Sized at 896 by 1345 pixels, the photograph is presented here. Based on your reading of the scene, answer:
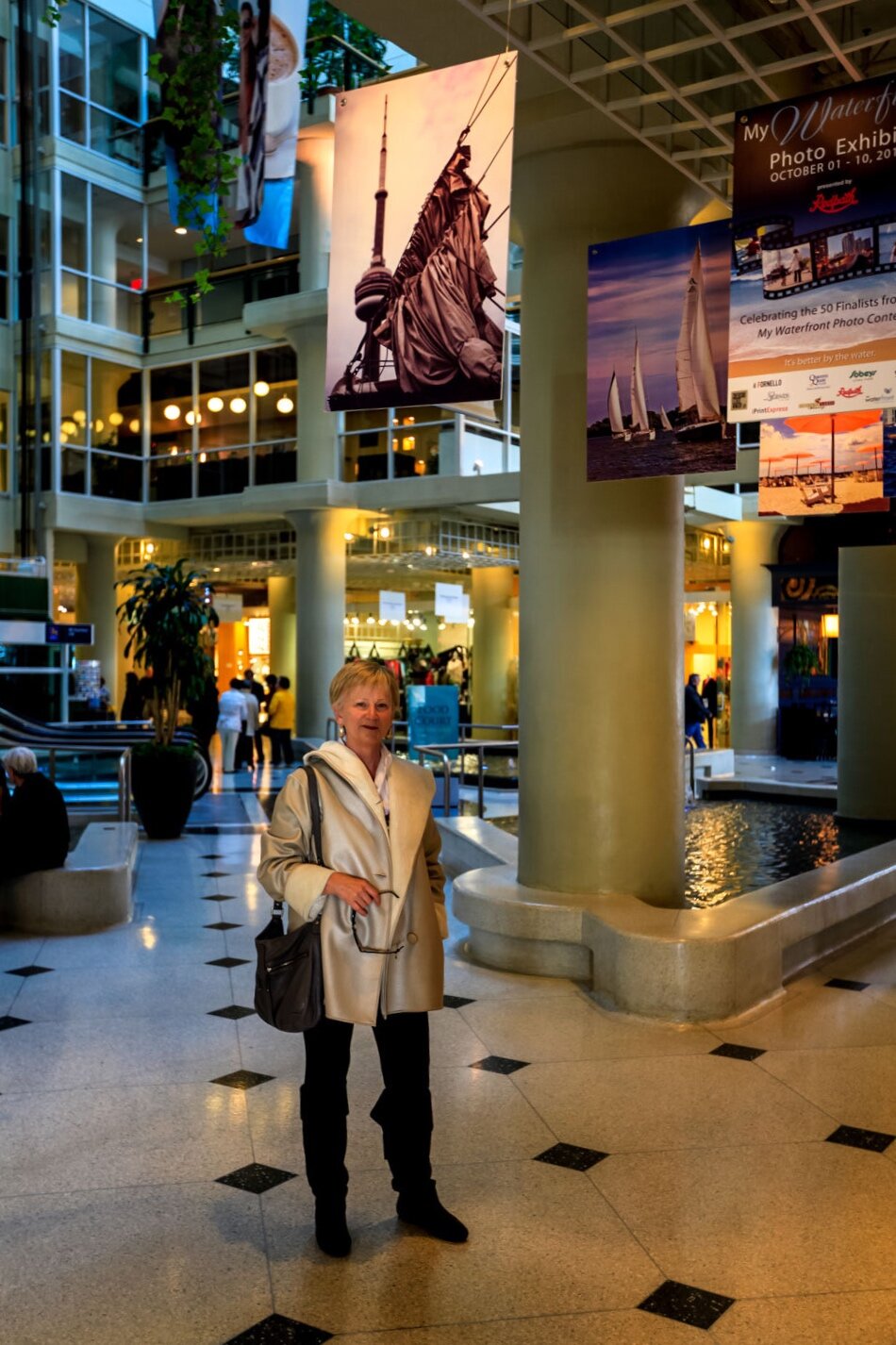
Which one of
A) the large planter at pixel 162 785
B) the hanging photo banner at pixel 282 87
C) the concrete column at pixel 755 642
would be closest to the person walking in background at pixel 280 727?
the large planter at pixel 162 785

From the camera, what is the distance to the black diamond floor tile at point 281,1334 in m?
2.69

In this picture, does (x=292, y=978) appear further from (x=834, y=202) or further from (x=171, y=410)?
(x=171, y=410)

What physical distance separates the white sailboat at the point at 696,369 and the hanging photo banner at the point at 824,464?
0.38 meters

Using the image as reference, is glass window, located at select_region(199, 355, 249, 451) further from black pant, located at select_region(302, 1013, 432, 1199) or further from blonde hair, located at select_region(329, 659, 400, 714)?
black pant, located at select_region(302, 1013, 432, 1199)

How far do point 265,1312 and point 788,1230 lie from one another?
1358 millimetres

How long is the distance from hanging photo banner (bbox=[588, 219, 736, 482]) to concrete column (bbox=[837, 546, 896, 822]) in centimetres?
570

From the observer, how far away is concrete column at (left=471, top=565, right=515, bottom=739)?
23.5 m

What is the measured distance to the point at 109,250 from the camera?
21000mm

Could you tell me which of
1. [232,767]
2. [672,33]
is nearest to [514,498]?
[232,767]

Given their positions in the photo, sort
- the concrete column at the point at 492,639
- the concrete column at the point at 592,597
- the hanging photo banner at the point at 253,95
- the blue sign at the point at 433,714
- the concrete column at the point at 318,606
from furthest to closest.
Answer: the concrete column at the point at 492,639
the concrete column at the point at 318,606
the blue sign at the point at 433,714
the hanging photo banner at the point at 253,95
the concrete column at the point at 592,597

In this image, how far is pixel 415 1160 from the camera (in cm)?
317

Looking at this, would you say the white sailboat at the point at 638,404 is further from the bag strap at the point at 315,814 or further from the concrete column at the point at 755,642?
the concrete column at the point at 755,642

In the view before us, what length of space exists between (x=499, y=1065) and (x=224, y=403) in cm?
1853

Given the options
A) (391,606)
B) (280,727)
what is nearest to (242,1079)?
(280,727)
